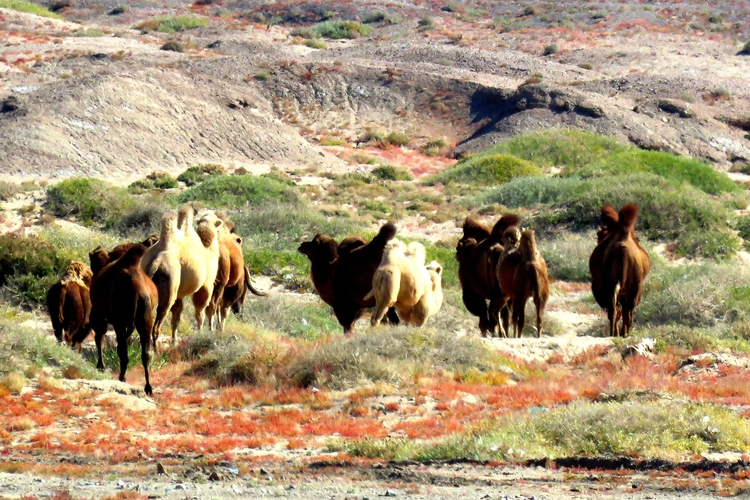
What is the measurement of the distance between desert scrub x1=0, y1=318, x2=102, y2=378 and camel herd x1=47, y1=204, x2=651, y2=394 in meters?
0.40

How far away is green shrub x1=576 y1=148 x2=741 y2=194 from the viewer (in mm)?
37281

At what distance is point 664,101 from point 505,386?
44.9 metres

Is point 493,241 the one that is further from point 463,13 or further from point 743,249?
point 463,13

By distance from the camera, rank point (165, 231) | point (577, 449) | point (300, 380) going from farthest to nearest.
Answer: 1. point (165, 231)
2. point (300, 380)
3. point (577, 449)

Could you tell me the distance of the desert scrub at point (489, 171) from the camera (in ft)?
134

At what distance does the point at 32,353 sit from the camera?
43.2 ft

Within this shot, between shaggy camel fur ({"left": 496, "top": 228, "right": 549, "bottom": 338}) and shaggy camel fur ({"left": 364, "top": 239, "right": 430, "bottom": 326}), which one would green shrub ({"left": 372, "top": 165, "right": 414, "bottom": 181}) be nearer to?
shaggy camel fur ({"left": 496, "top": 228, "right": 549, "bottom": 338})

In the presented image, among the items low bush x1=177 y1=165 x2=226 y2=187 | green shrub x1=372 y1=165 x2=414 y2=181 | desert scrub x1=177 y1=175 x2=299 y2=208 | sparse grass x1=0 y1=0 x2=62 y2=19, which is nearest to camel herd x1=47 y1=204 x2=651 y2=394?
desert scrub x1=177 y1=175 x2=299 y2=208

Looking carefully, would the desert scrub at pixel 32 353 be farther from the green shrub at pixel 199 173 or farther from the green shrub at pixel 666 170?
the green shrub at pixel 199 173

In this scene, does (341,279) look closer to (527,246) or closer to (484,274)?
(484,274)

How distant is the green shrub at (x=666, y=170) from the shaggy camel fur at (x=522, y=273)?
68.3 ft

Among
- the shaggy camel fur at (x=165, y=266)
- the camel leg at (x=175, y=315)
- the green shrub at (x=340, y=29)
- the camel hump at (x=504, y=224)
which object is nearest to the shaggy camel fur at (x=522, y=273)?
the camel hump at (x=504, y=224)

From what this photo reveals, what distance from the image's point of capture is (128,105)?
4572 cm

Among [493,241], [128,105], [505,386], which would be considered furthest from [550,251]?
[128,105]
